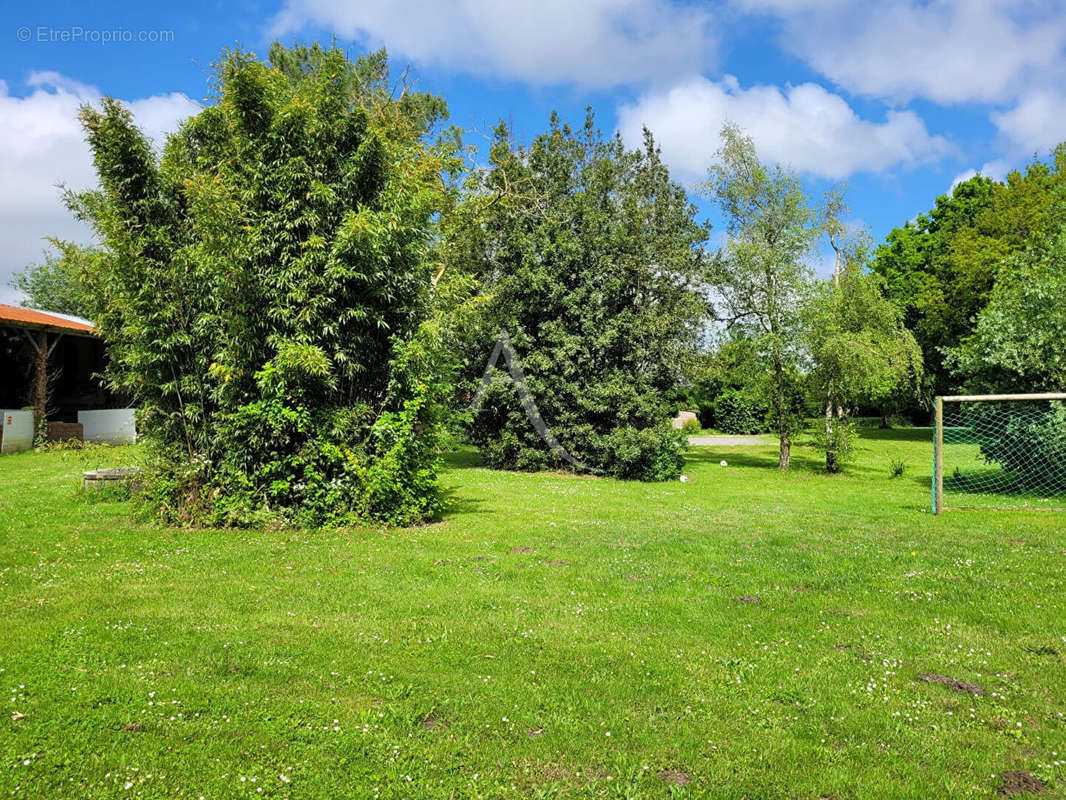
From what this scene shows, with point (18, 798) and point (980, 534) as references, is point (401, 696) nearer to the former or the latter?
point (18, 798)

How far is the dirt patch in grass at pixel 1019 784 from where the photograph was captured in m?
3.10

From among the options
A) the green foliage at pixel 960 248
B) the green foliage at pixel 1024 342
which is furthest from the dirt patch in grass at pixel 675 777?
the green foliage at pixel 960 248

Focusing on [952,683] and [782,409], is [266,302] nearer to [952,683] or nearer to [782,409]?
[952,683]

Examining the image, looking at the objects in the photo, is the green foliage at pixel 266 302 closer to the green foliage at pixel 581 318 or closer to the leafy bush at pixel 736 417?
the green foliage at pixel 581 318

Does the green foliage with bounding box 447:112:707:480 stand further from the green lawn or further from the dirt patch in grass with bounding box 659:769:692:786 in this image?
the dirt patch in grass with bounding box 659:769:692:786

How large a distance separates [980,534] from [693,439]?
2445 centimetres

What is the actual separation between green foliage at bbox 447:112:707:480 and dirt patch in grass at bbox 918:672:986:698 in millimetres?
14001

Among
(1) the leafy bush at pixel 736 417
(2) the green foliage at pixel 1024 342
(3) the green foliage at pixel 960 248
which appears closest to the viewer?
(2) the green foliage at pixel 1024 342

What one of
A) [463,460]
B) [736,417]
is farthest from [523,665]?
[736,417]

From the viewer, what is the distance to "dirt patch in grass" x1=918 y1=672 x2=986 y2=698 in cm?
419

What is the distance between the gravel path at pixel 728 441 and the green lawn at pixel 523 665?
2231 cm

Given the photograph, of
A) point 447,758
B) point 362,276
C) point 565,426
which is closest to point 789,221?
point 565,426

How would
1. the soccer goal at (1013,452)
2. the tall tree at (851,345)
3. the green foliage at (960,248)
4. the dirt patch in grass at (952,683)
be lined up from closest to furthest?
the dirt patch in grass at (952,683), the soccer goal at (1013,452), the tall tree at (851,345), the green foliage at (960,248)

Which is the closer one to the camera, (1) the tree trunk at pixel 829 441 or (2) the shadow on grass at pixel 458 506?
(2) the shadow on grass at pixel 458 506
